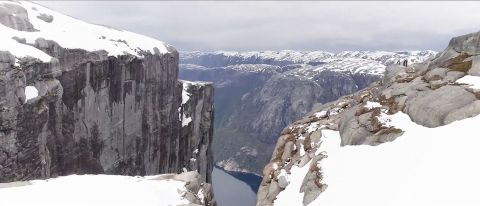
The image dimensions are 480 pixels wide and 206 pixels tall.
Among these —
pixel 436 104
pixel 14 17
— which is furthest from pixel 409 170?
pixel 14 17

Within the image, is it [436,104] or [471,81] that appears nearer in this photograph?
[436,104]

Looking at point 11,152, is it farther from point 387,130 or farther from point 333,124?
point 387,130

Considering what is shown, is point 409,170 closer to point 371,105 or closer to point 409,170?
point 409,170

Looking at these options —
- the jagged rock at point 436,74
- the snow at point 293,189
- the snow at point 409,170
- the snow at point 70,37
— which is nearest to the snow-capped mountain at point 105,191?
the snow at point 293,189

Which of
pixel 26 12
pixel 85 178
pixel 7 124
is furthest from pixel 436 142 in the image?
pixel 26 12

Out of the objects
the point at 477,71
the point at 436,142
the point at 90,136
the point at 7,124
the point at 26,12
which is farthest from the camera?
the point at 90,136
